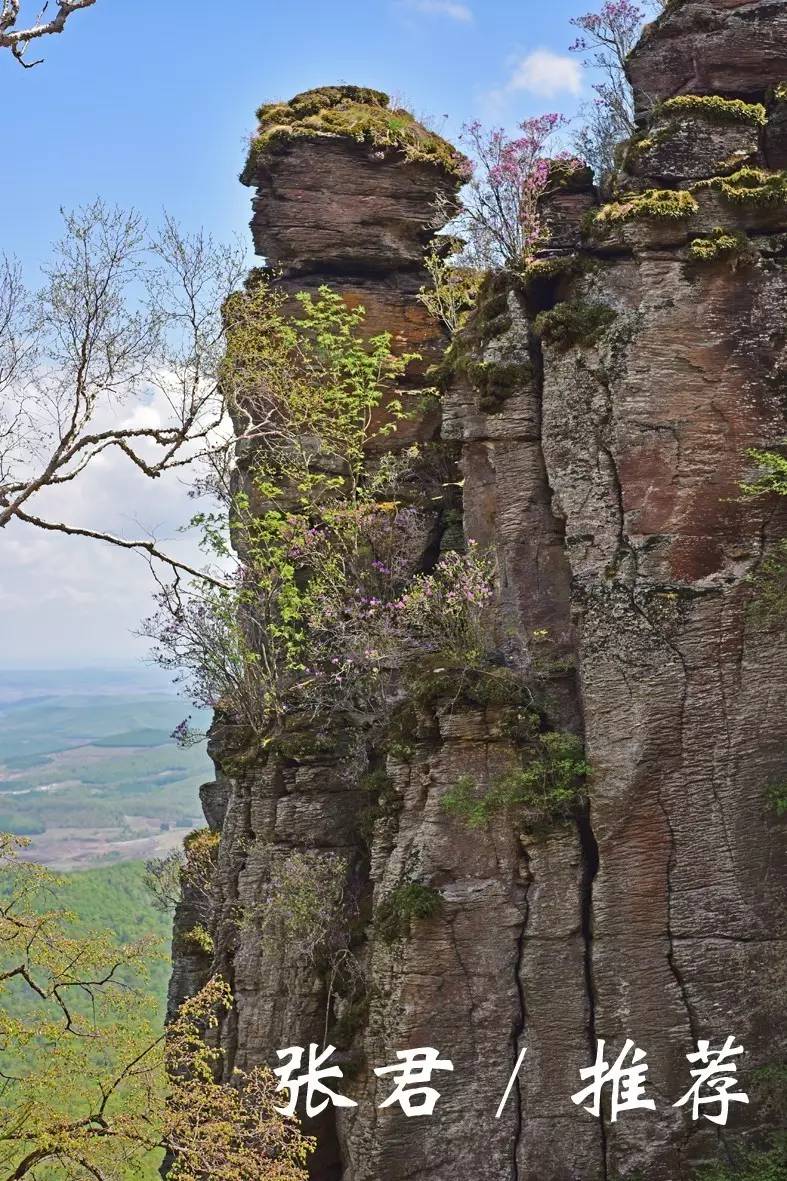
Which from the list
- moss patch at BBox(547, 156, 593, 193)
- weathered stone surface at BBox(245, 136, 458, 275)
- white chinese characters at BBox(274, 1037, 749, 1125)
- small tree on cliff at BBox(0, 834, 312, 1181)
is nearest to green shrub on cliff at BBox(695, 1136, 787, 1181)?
white chinese characters at BBox(274, 1037, 749, 1125)

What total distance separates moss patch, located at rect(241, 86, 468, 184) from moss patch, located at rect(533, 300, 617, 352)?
657 cm

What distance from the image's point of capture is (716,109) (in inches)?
596

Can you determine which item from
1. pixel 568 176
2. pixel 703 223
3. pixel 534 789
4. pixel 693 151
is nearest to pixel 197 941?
pixel 534 789

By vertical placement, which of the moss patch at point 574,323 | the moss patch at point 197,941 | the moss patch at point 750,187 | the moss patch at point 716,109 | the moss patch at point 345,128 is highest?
the moss patch at point 345,128

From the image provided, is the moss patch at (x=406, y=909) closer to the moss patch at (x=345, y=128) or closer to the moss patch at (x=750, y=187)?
the moss patch at (x=750, y=187)

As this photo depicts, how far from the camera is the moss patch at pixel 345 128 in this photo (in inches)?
796

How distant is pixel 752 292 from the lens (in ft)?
48.1

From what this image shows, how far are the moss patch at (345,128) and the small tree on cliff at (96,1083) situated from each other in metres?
12.7

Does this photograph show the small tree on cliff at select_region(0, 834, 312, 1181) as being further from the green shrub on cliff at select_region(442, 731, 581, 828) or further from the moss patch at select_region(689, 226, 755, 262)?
the moss patch at select_region(689, 226, 755, 262)

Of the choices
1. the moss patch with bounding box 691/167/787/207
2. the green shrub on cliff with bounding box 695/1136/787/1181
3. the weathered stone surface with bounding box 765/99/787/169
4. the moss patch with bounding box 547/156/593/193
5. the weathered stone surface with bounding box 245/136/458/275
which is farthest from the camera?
the weathered stone surface with bounding box 245/136/458/275

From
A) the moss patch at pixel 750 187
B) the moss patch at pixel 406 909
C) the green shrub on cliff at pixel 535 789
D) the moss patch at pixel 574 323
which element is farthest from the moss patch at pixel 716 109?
the moss patch at pixel 406 909

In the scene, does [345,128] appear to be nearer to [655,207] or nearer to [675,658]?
→ [655,207]

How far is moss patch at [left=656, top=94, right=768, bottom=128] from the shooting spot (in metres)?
15.1

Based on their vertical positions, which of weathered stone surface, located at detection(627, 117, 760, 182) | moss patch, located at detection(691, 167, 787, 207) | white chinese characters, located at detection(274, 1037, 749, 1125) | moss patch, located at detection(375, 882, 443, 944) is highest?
weathered stone surface, located at detection(627, 117, 760, 182)
